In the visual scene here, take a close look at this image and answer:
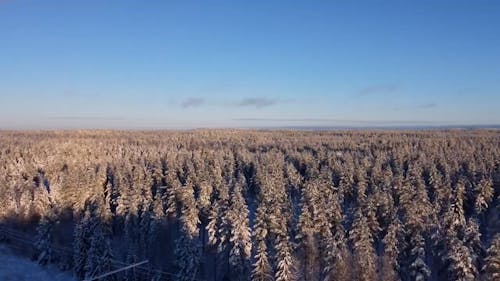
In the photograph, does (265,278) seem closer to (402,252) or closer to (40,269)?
(402,252)

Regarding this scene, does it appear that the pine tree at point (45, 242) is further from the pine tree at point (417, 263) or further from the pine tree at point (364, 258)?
the pine tree at point (417, 263)

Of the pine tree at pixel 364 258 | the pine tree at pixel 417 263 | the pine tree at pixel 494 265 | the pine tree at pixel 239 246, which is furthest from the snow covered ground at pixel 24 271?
the pine tree at pixel 494 265

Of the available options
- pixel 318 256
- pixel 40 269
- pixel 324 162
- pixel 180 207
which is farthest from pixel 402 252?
pixel 324 162

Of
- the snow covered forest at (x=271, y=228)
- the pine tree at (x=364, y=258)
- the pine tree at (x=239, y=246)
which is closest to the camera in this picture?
the pine tree at (x=364, y=258)

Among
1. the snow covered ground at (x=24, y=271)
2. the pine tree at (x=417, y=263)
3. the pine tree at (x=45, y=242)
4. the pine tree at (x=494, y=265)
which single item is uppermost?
the pine tree at (x=494, y=265)

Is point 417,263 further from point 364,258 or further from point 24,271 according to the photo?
point 24,271

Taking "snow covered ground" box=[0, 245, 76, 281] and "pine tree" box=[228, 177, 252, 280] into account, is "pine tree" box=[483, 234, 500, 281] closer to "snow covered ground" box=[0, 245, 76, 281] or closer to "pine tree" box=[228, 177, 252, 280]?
"pine tree" box=[228, 177, 252, 280]

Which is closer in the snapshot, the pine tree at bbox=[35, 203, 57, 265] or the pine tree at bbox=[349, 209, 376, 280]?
the pine tree at bbox=[349, 209, 376, 280]

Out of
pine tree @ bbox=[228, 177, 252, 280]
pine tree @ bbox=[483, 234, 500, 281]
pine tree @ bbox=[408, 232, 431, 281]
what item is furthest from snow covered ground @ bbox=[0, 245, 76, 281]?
pine tree @ bbox=[483, 234, 500, 281]
